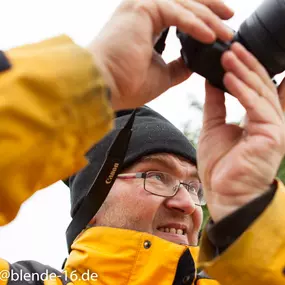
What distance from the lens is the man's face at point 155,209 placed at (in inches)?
82.9

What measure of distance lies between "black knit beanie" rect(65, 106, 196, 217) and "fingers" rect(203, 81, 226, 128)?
79 cm

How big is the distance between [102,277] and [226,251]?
792mm

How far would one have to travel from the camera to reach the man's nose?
2146mm

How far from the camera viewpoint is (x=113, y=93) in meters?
1.10

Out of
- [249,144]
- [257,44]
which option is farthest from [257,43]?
[249,144]

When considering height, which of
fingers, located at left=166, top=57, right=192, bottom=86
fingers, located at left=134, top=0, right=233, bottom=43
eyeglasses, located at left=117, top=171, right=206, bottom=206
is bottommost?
eyeglasses, located at left=117, top=171, right=206, bottom=206

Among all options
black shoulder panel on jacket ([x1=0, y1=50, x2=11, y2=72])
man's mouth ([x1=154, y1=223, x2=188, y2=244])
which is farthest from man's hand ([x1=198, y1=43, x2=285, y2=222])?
man's mouth ([x1=154, y1=223, x2=188, y2=244])

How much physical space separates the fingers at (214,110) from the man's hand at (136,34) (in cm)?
26

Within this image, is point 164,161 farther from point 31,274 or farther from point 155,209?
point 31,274

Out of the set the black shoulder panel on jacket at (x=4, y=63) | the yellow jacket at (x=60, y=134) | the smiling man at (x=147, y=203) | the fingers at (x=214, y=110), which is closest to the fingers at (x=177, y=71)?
the fingers at (x=214, y=110)

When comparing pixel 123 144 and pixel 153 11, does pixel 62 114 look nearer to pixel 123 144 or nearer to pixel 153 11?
pixel 153 11

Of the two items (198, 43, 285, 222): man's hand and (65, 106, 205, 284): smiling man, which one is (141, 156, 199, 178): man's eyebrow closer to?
(65, 106, 205, 284): smiling man

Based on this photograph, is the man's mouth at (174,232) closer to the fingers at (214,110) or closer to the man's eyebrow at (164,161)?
the man's eyebrow at (164,161)

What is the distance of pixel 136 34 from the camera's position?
3.58 feet
